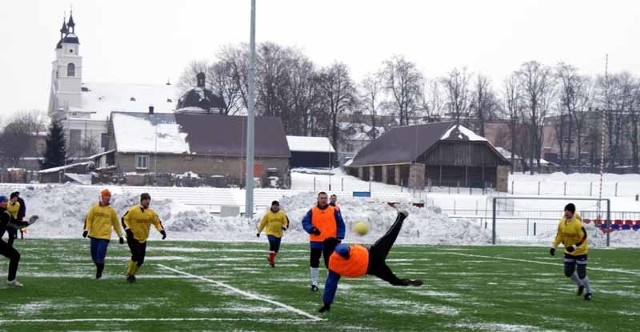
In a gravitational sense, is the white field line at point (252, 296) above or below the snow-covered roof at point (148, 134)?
below

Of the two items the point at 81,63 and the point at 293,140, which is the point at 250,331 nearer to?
the point at 293,140

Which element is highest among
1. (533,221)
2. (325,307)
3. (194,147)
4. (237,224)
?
(194,147)

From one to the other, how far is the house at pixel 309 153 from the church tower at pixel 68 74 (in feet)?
196

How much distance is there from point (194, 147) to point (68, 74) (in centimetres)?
7474

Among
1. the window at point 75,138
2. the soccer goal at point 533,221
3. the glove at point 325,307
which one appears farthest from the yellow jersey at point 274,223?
the window at point 75,138

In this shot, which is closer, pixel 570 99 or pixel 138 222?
pixel 138 222

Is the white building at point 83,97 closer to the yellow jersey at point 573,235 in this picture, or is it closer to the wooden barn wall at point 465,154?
→ the wooden barn wall at point 465,154

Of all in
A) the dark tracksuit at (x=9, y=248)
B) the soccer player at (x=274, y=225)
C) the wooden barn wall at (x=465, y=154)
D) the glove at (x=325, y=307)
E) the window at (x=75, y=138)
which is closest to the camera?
the glove at (x=325, y=307)

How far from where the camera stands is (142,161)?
302ft

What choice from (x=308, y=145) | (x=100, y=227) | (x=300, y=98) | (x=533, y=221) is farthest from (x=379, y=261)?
(x=300, y=98)

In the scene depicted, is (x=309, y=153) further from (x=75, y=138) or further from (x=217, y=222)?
(x=217, y=222)

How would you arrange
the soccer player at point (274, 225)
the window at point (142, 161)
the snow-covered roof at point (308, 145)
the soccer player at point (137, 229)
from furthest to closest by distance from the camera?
the snow-covered roof at point (308, 145) → the window at point (142, 161) → the soccer player at point (274, 225) → the soccer player at point (137, 229)

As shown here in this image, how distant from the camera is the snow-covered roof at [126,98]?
164125 millimetres

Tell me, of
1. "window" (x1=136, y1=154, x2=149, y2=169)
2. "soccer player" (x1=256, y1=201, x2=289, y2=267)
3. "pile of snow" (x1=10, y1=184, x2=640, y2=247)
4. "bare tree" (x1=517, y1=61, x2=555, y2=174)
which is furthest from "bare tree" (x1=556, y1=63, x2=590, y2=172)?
"soccer player" (x1=256, y1=201, x2=289, y2=267)
